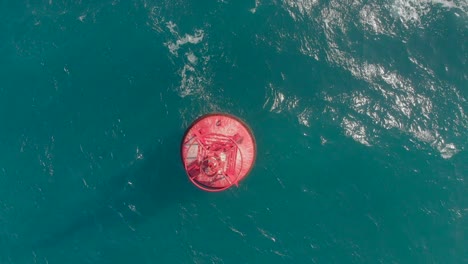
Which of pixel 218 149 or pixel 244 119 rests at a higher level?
pixel 244 119

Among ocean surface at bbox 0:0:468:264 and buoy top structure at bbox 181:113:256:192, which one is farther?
buoy top structure at bbox 181:113:256:192

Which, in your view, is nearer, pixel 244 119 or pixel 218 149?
pixel 218 149

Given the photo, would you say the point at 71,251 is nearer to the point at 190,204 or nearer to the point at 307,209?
the point at 190,204

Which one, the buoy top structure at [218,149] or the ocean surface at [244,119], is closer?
the ocean surface at [244,119]

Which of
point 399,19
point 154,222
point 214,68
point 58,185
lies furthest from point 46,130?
point 399,19
